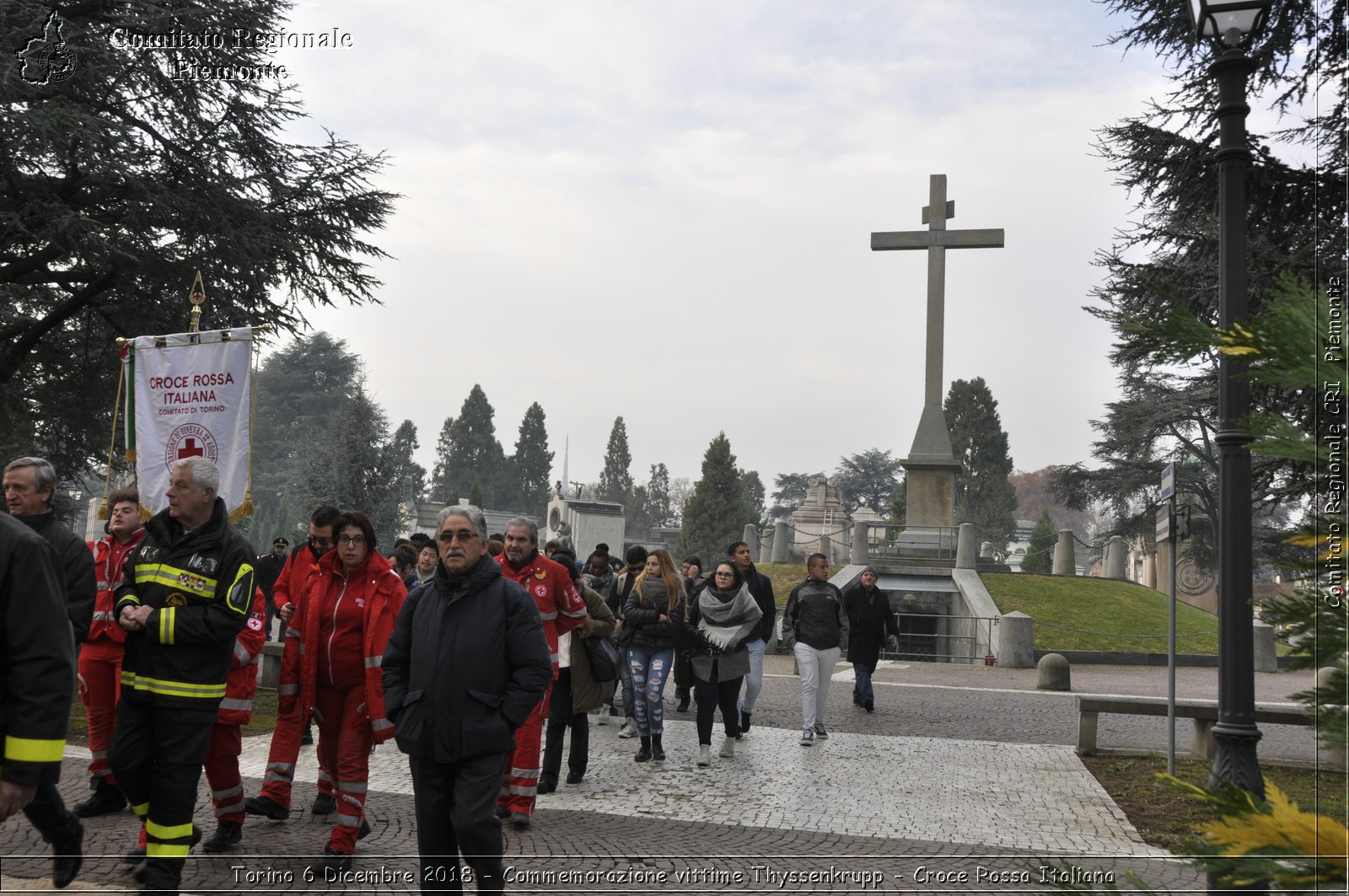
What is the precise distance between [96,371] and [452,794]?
13732mm

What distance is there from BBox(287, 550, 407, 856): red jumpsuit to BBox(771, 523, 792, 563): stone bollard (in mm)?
28716

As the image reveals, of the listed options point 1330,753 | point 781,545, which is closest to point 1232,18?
point 1330,753

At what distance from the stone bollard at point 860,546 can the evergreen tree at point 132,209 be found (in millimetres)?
15954

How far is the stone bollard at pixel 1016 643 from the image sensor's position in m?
22.0

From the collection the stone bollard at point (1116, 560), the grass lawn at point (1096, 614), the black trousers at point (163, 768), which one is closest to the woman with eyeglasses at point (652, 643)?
the black trousers at point (163, 768)

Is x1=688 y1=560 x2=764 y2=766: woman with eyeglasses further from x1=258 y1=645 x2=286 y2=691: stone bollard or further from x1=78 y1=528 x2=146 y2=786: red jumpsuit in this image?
x1=258 y1=645 x2=286 y2=691: stone bollard

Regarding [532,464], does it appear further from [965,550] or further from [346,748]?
[346,748]

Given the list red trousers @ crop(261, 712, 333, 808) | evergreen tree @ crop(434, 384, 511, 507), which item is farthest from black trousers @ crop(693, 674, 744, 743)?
evergreen tree @ crop(434, 384, 511, 507)

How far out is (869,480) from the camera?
9506cm

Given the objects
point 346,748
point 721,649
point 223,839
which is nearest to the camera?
point 346,748

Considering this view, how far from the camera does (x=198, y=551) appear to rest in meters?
5.45

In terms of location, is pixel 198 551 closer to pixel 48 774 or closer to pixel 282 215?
pixel 48 774

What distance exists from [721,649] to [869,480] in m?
86.3

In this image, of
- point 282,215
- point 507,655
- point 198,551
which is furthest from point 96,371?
point 507,655
